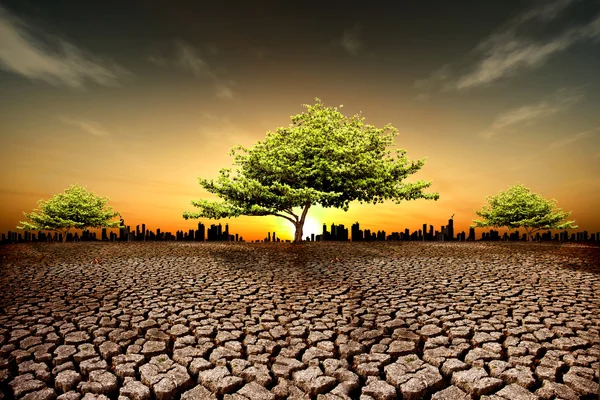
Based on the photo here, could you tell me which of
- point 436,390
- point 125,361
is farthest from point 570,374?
point 125,361

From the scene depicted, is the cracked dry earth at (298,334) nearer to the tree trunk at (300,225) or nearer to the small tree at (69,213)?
the tree trunk at (300,225)

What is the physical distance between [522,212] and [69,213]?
38.5 metres

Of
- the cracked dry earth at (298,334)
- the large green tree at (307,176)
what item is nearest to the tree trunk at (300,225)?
the large green tree at (307,176)

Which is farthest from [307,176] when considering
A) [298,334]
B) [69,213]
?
[69,213]

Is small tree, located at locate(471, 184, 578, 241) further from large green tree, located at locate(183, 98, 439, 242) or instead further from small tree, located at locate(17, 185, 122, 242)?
small tree, located at locate(17, 185, 122, 242)

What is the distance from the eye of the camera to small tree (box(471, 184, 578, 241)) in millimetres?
32469

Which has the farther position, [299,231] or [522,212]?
[522,212]

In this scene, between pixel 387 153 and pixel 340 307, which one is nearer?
pixel 340 307

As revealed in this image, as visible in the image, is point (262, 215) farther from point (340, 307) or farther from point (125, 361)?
point (125, 361)

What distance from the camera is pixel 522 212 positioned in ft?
107

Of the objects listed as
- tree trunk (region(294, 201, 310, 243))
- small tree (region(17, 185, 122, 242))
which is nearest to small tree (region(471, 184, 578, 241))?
tree trunk (region(294, 201, 310, 243))

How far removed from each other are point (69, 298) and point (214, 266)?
4.37 metres

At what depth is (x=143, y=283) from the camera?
8.98m

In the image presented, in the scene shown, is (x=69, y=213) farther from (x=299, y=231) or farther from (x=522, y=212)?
(x=522, y=212)
